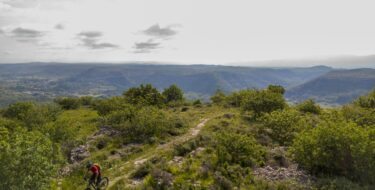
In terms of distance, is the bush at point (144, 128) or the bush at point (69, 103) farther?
the bush at point (69, 103)

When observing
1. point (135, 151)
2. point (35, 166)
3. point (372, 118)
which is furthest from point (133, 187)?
point (372, 118)

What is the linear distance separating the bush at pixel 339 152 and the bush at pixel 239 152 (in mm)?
3712

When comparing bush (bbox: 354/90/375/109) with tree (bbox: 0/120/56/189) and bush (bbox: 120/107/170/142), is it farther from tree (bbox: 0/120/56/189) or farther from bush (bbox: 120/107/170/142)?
tree (bbox: 0/120/56/189)

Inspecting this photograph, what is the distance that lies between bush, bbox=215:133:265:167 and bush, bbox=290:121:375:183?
146 inches

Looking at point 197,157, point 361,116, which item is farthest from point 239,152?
point 361,116

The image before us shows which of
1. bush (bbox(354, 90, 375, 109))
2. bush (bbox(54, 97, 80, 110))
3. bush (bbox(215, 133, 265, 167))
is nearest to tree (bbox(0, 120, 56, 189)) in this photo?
bush (bbox(215, 133, 265, 167))

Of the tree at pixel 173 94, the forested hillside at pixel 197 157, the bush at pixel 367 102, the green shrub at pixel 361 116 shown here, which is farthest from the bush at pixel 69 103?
the bush at pixel 367 102

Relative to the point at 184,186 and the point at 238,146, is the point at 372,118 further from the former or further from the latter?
the point at 184,186

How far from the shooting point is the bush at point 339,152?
23361 mm

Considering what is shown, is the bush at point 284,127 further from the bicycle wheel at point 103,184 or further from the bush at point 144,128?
the bicycle wheel at point 103,184

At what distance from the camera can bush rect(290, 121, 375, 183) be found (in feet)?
76.6

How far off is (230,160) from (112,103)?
3835cm

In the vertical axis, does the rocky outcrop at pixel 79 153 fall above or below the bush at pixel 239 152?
below

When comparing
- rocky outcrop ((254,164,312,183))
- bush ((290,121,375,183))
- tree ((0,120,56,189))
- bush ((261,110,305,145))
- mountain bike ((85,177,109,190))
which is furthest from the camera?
bush ((261,110,305,145))
